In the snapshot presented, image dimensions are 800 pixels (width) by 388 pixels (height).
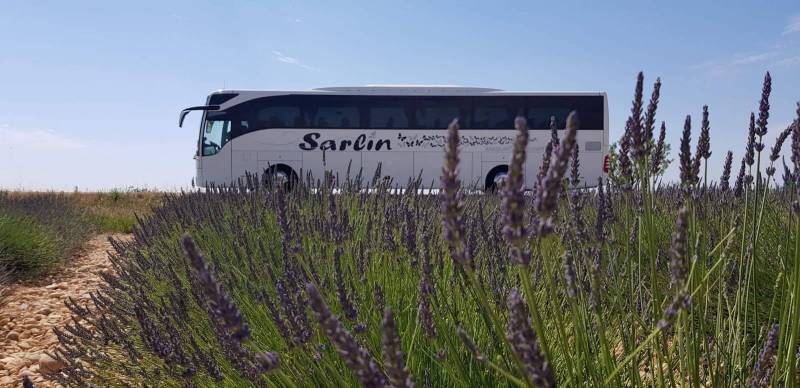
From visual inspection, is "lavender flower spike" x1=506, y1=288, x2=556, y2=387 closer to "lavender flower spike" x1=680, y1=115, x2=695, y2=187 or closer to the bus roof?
"lavender flower spike" x1=680, y1=115, x2=695, y2=187

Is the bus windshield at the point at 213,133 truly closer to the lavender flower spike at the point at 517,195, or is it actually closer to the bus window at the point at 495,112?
the bus window at the point at 495,112

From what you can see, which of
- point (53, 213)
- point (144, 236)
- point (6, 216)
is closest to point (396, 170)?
point (53, 213)

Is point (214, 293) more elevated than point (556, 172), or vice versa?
point (556, 172)

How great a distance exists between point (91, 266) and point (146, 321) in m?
6.99

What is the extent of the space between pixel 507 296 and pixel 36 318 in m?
4.90

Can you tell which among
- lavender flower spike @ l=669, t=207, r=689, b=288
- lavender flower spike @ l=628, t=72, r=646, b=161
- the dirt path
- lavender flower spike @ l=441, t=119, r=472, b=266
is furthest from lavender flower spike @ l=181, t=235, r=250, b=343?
the dirt path

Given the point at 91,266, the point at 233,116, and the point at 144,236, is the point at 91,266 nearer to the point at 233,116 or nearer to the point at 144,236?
the point at 144,236

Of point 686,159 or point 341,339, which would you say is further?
point 686,159

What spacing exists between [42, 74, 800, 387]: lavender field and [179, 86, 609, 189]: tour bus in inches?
508

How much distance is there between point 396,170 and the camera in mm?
17203

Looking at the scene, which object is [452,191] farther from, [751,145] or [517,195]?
[751,145]

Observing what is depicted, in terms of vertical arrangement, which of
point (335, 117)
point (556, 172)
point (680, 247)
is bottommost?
point (680, 247)

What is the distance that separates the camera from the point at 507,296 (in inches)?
80.1

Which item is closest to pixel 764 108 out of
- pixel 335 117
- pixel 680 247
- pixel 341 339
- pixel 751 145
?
pixel 751 145
